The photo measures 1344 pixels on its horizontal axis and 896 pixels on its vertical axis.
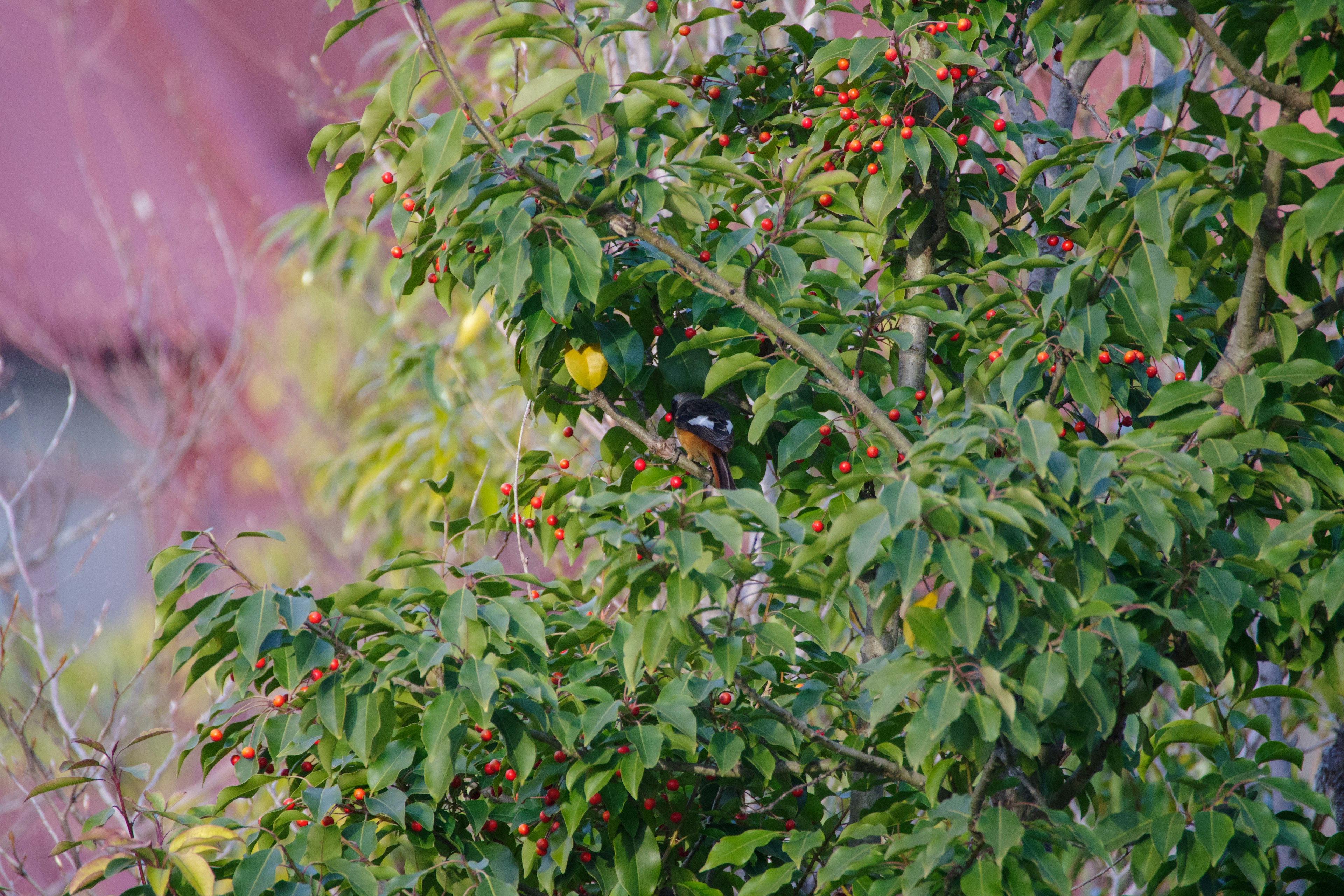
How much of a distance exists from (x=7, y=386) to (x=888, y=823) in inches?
203

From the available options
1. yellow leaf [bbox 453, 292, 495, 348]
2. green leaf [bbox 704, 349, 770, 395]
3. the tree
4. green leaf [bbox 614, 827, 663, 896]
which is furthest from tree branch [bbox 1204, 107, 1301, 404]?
yellow leaf [bbox 453, 292, 495, 348]

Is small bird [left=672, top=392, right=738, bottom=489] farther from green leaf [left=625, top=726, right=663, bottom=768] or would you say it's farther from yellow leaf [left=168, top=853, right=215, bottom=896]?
yellow leaf [left=168, top=853, right=215, bottom=896]

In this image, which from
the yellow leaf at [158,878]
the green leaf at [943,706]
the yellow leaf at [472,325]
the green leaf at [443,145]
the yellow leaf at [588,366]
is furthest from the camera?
the yellow leaf at [472,325]

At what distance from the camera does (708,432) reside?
167 cm

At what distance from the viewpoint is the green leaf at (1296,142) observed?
117cm

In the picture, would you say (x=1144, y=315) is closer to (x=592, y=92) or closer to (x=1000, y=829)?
(x=1000, y=829)

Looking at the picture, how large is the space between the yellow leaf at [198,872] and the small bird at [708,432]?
0.86 m

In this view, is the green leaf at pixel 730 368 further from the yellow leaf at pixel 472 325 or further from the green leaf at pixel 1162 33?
the yellow leaf at pixel 472 325

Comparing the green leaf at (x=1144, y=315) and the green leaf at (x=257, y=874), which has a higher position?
the green leaf at (x=1144, y=315)

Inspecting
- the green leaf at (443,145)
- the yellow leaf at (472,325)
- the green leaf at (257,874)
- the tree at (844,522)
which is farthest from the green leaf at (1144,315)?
the yellow leaf at (472,325)

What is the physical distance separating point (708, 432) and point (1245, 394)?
750 millimetres

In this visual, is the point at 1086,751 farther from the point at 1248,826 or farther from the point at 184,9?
the point at 184,9

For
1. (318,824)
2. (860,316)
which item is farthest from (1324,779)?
(318,824)

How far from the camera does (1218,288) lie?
1575mm
